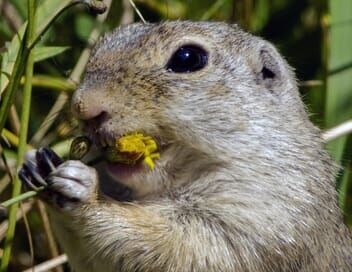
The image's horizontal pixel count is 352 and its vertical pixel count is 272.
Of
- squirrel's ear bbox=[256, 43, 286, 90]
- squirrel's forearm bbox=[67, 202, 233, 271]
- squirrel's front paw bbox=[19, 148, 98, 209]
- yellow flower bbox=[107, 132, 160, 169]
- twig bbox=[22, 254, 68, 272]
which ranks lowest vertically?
twig bbox=[22, 254, 68, 272]

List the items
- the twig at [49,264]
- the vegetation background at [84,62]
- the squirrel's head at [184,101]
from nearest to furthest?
the squirrel's head at [184,101] → the vegetation background at [84,62] → the twig at [49,264]

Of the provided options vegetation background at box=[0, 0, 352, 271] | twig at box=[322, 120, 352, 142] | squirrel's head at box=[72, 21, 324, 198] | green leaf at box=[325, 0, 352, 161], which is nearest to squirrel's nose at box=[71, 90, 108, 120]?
squirrel's head at box=[72, 21, 324, 198]

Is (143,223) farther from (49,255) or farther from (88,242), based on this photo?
(49,255)

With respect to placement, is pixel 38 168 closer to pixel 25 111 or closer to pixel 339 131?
pixel 25 111

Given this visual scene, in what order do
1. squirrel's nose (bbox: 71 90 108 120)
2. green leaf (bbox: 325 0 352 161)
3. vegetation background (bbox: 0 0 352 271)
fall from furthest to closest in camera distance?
green leaf (bbox: 325 0 352 161) < vegetation background (bbox: 0 0 352 271) < squirrel's nose (bbox: 71 90 108 120)

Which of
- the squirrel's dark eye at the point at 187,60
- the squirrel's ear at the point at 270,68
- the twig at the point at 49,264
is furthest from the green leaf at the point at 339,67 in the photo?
the twig at the point at 49,264

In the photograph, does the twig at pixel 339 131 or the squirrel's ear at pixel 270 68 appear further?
the twig at pixel 339 131

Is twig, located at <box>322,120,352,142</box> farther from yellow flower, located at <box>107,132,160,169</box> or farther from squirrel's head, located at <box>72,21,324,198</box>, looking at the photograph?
yellow flower, located at <box>107,132,160,169</box>

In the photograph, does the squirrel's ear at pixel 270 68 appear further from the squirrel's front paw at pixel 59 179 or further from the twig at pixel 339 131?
the squirrel's front paw at pixel 59 179
